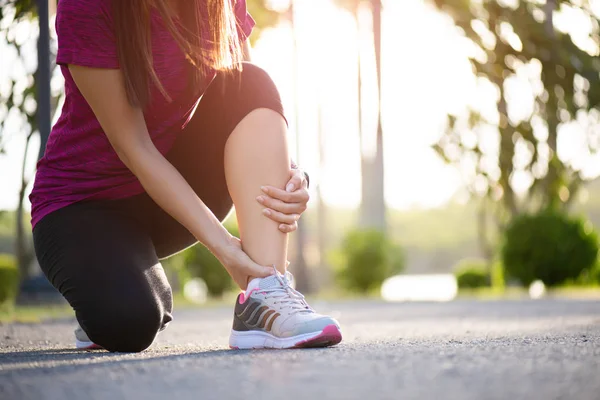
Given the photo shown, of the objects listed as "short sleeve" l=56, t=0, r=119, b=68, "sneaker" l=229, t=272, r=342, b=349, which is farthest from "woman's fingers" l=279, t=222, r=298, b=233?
"short sleeve" l=56, t=0, r=119, b=68

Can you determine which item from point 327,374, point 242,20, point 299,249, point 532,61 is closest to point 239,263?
point 327,374

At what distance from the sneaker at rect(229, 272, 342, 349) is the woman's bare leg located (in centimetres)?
7

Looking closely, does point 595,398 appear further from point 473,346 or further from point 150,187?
point 150,187

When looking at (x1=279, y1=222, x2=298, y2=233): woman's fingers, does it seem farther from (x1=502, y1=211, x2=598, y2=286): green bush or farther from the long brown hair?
(x1=502, y1=211, x2=598, y2=286): green bush

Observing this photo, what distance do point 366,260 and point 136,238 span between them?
9.21 m

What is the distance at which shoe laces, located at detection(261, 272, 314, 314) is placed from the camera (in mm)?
1957

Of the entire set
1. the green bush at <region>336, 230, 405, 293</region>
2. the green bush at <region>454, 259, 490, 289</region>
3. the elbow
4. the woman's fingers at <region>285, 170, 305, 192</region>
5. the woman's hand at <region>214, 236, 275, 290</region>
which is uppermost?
the elbow

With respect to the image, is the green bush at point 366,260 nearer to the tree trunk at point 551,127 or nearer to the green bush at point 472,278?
the tree trunk at point 551,127

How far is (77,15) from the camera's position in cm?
194

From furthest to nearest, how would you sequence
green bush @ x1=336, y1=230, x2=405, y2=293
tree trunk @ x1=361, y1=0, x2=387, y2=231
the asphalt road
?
1. tree trunk @ x1=361, y1=0, x2=387, y2=231
2. green bush @ x1=336, y1=230, x2=405, y2=293
3. the asphalt road

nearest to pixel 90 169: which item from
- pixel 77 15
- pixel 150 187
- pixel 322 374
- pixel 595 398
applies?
pixel 150 187

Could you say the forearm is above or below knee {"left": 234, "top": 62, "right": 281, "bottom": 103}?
below

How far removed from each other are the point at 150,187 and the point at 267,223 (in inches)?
11.7

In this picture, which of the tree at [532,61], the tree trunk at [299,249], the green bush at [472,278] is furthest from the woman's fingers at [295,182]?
the green bush at [472,278]
